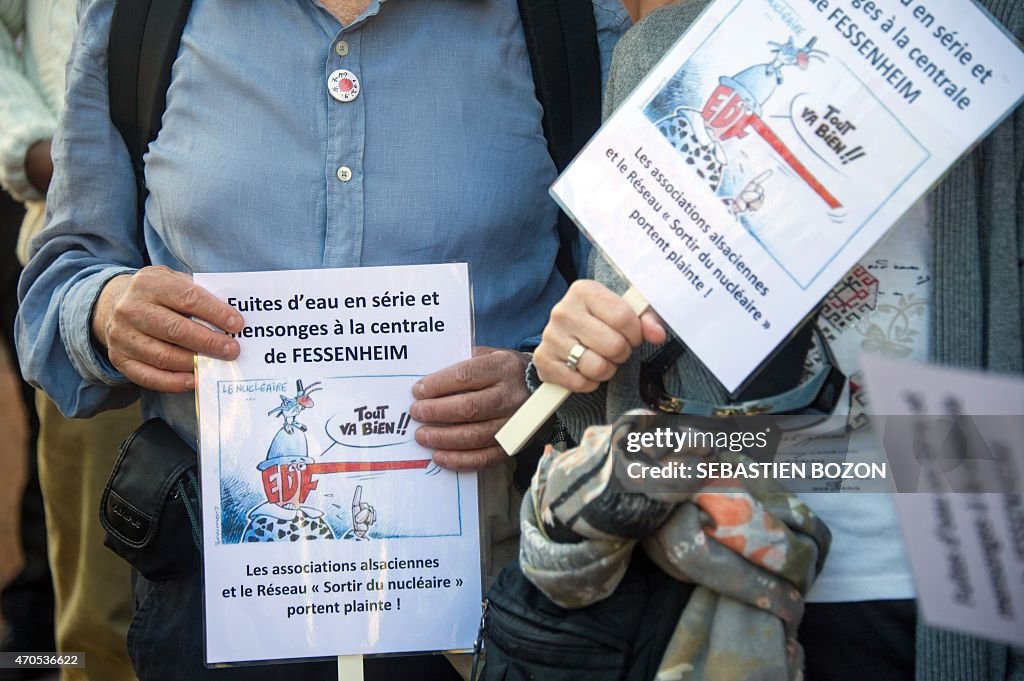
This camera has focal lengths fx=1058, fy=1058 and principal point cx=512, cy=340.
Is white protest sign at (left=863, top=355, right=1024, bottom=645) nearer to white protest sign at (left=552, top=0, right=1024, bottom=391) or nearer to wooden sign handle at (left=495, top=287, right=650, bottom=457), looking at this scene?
white protest sign at (left=552, top=0, right=1024, bottom=391)

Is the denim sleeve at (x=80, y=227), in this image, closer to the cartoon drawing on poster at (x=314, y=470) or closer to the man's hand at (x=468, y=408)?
the cartoon drawing on poster at (x=314, y=470)

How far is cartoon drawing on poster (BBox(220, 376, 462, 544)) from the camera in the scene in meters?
1.56

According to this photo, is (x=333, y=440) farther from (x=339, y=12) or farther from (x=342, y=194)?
(x=339, y=12)

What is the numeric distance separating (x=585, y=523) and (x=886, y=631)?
1.32 ft

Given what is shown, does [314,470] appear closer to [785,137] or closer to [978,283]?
[785,137]

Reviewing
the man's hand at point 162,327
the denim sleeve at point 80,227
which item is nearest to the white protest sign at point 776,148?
the man's hand at point 162,327

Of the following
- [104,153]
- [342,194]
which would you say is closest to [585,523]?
[342,194]

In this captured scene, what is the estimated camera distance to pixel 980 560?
0.90 metres

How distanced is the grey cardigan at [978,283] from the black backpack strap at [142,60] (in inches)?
40.6

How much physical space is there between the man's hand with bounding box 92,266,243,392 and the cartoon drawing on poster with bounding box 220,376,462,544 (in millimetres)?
100

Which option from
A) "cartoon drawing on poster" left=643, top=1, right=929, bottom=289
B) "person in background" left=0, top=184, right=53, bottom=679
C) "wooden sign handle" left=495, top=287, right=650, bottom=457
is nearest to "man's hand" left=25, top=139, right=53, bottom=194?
"person in background" left=0, top=184, right=53, bottom=679

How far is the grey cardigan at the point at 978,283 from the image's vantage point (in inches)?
49.4

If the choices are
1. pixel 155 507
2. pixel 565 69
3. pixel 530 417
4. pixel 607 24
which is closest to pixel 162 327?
pixel 155 507

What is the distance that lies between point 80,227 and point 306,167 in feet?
1.45
